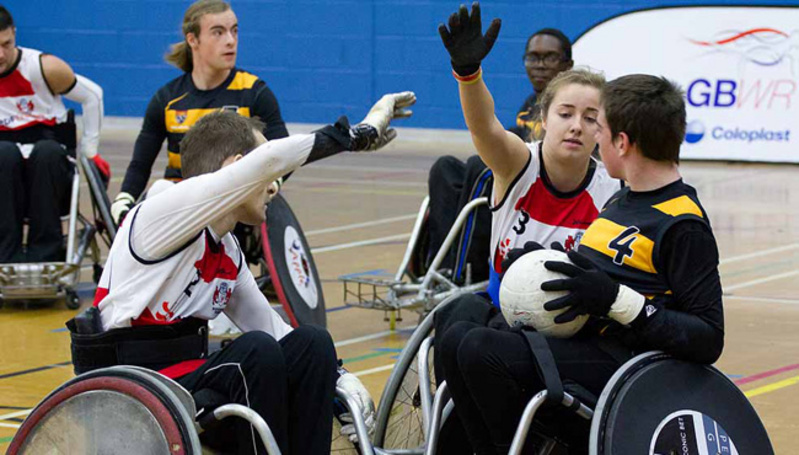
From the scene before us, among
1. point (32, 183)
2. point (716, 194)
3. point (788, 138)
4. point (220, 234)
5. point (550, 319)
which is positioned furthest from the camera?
point (788, 138)

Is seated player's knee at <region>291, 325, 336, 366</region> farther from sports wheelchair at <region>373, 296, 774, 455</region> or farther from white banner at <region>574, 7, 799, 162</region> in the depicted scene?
white banner at <region>574, 7, 799, 162</region>

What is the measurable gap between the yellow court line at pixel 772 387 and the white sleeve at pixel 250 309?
219 cm

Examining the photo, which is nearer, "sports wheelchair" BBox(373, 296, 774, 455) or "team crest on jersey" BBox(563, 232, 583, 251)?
"sports wheelchair" BBox(373, 296, 774, 455)

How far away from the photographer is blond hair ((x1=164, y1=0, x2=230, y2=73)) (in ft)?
21.1

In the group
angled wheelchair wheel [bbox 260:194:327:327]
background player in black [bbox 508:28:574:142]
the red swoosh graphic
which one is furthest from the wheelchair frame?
the red swoosh graphic

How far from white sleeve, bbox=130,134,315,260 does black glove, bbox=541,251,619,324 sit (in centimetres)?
69

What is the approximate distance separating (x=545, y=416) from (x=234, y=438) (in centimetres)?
78

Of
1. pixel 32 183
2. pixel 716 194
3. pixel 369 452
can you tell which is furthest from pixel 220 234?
pixel 716 194

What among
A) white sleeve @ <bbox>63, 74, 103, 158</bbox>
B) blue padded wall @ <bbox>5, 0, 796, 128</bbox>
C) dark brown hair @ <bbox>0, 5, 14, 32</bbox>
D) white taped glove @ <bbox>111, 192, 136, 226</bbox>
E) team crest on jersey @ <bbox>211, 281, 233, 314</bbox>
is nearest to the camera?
team crest on jersey @ <bbox>211, 281, 233, 314</bbox>

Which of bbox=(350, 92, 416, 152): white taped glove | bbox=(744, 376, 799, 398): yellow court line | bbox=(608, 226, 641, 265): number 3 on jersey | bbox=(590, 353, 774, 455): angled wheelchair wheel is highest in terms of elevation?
bbox=(350, 92, 416, 152): white taped glove

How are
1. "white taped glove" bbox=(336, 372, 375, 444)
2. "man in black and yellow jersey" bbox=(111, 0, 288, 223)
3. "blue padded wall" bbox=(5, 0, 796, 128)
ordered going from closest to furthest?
1. "white taped glove" bbox=(336, 372, 375, 444)
2. "man in black and yellow jersey" bbox=(111, 0, 288, 223)
3. "blue padded wall" bbox=(5, 0, 796, 128)

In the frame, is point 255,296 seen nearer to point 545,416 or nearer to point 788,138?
point 545,416

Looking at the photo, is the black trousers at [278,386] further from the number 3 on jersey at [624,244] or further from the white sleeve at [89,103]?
the white sleeve at [89,103]

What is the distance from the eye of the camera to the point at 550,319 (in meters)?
3.19
